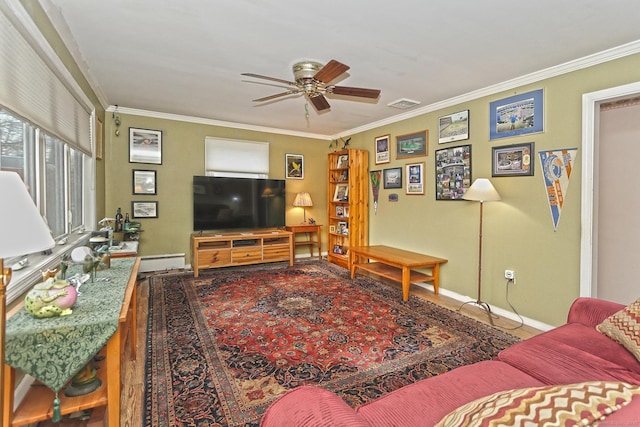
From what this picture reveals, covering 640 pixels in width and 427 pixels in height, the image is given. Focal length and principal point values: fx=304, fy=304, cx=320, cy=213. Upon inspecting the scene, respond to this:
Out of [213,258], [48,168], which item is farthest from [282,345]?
[213,258]

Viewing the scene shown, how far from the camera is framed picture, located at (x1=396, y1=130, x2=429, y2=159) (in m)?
4.11

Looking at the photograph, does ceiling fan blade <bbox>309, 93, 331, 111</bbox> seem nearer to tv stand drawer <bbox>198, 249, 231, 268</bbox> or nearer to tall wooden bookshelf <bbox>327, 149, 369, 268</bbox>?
tall wooden bookshelf <bbox>327, 149, 369, 268</bbox>

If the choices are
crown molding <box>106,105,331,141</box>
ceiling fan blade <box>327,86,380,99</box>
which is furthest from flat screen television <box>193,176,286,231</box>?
ceiling fan blade <box>327,86,380,99</box>

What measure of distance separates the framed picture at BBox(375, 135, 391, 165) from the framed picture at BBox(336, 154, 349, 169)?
55 cm

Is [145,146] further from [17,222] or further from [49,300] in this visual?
[17,222]

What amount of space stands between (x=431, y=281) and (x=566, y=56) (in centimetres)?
272

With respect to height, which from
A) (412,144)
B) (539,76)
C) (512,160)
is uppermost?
(539,76)

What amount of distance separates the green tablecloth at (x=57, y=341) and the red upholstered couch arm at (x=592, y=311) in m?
2.56

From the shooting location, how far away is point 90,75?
309 centimetres

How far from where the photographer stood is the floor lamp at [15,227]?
87 cm

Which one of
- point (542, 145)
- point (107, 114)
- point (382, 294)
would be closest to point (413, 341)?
point (382, 294)

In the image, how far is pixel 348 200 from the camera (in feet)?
17.0

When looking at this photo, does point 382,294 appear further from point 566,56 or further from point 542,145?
point 566,56

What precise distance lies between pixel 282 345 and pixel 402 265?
174 centimetres
